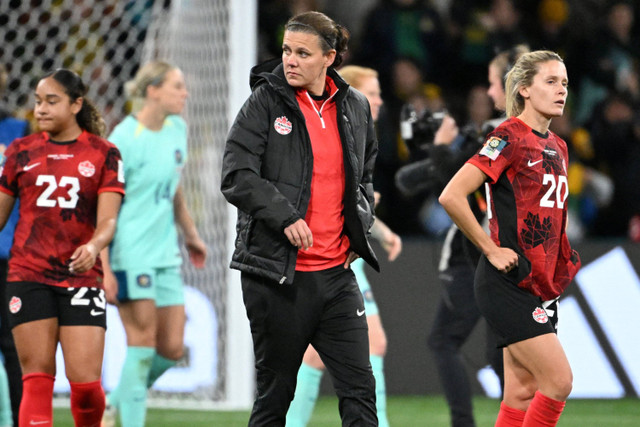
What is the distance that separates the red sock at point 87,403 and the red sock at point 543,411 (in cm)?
201

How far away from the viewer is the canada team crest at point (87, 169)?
5.21m

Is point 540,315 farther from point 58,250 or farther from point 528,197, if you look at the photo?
point 58,250

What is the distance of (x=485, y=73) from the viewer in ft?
39.7

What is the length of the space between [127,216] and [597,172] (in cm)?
609

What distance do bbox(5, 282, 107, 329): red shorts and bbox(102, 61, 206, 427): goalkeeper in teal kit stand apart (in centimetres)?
114

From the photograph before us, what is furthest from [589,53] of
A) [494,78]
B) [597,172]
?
[494,78]

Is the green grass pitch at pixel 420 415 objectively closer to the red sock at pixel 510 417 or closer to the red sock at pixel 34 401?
the red sock at pixel 34 401

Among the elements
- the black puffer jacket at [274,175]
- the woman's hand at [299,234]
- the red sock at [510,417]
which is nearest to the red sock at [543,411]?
the red sock at [510,417]

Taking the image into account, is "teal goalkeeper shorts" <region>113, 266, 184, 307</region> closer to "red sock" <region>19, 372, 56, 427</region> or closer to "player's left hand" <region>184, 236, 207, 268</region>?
"player's left hand" <region>184, 236, 207, 268</region>

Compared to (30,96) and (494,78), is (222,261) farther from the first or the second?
(494,78)

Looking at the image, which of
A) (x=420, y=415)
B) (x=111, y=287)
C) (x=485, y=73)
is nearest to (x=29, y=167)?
(x=111, y=287)

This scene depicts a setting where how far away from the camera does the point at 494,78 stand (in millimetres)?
5801

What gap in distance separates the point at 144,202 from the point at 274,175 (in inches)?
90.0

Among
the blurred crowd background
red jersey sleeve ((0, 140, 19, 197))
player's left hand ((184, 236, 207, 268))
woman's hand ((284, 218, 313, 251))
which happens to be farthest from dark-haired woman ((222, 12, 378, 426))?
the blurred crowd background
